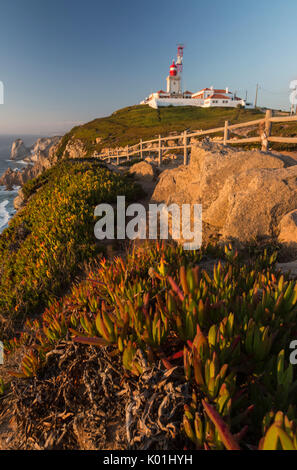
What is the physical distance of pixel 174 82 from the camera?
90.9 m

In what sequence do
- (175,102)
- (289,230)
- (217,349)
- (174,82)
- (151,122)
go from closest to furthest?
(217,349), (289,230), (151,122), (175,102), (174,82)

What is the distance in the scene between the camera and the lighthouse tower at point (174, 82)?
293 ft

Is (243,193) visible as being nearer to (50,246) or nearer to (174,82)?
(50,246)

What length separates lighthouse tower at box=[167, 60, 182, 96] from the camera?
293ft

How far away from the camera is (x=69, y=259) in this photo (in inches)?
186

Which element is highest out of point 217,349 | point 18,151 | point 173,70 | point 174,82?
point 173,70

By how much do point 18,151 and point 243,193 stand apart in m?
138

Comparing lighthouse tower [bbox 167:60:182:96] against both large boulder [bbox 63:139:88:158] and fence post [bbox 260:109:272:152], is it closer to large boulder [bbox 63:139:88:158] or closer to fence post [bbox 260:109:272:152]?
large boulder [bbox 63:139:88:158]

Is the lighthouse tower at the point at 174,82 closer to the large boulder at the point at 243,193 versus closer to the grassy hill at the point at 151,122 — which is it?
the grassy hill at the point at 151,122

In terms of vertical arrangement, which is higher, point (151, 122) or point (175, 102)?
point (175, 102)

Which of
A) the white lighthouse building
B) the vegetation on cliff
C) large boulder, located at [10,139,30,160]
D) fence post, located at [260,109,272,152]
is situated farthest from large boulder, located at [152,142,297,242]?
large boulder, located at [10,139,30,160]

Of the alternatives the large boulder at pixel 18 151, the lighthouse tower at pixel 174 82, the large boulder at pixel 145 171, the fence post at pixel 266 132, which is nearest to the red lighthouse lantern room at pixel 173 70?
the lighthouse tower at pixel 174 82

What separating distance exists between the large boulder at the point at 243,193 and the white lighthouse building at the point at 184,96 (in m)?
90.5

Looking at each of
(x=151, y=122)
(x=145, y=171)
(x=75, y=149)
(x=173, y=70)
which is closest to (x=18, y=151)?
(x=75, y=149)
